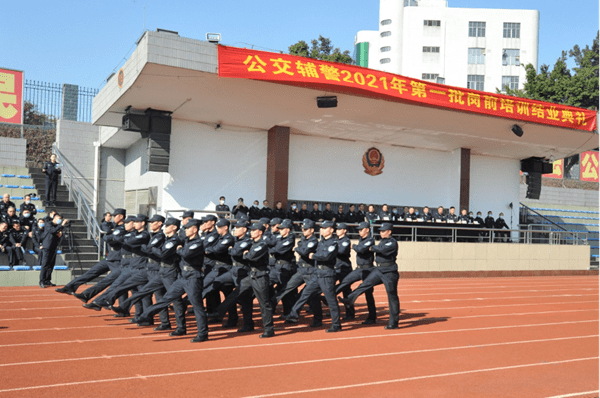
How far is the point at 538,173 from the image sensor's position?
24406 mm

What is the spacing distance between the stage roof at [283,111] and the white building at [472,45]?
116 feet

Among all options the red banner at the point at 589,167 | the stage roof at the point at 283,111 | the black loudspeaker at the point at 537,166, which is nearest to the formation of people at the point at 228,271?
the stage roof at the point at 283,111

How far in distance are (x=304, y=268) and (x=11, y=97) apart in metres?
14.5

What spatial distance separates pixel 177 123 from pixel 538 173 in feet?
51.6

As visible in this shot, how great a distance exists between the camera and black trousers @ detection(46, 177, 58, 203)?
16.1 m

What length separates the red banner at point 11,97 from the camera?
1856cm

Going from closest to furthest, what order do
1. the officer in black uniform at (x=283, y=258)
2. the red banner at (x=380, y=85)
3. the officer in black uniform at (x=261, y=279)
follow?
1. the officer in black uniform at (x=261, y=279)
2. the officer in black uniform at (x=283, y=258)
3. the red banner at (x=380, y=85)

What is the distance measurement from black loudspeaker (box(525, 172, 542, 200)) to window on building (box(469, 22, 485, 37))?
35.7 m

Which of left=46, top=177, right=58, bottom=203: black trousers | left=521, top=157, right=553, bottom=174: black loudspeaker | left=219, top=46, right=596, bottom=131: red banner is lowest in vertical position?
left=46, top=177, right=58, bottom=203: black trousers

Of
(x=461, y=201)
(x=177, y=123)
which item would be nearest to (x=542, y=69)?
(x=461, y=201)

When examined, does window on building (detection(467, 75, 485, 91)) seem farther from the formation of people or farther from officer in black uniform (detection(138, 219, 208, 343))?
officer in black uniform (detection(138, 219, 208, 343))

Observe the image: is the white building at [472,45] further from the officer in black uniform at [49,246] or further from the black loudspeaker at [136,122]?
the officer in black uniform at [49,246]

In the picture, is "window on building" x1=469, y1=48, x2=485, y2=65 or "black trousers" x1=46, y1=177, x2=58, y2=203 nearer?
"black trousers" x1=46, y1=177, x2=58, y2=203

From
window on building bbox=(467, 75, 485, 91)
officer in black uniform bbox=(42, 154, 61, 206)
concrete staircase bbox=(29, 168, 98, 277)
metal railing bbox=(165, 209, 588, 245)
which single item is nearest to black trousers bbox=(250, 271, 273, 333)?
concrete staircase bbox=(29, 168, 98, 277)
